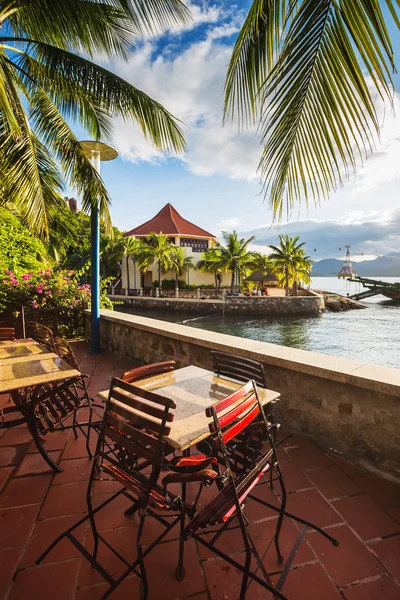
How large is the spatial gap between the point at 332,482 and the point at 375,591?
0.85 metres

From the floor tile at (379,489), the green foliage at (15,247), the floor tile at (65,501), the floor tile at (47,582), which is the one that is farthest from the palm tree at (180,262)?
the floor tile at (47,582)

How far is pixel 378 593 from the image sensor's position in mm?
1559

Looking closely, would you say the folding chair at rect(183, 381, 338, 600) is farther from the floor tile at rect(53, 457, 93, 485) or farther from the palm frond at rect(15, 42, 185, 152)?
the palm frond at rect(15, 42, 185, 152)

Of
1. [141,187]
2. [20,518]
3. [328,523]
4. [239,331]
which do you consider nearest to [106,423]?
[20,518]

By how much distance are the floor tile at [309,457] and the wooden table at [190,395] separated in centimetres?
89

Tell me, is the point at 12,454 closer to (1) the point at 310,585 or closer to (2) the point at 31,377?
(2) the point at 31,377

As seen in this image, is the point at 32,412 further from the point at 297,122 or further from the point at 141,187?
the point at 141,187

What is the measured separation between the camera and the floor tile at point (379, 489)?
2.21m

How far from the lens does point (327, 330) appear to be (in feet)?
86.9

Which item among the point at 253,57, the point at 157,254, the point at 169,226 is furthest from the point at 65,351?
the point at 169,226

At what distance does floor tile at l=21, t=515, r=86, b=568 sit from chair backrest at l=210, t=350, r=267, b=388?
148 centimetres

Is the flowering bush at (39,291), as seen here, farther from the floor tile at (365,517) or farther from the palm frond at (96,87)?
the floor tile at (365,517)

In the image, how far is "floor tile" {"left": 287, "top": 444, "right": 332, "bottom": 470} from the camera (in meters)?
2.63

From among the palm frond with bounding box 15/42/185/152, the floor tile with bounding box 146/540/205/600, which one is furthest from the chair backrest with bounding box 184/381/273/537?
the palm frond with bounding box 15/42/185/152
